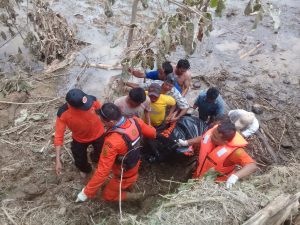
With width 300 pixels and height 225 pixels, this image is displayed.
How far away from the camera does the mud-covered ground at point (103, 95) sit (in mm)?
4363

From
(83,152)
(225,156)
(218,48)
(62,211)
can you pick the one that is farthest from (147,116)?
(218,48)

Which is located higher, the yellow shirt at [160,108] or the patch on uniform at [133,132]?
the patch on uniform at [133,132]

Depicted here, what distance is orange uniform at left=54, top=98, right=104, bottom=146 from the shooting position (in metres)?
3.98

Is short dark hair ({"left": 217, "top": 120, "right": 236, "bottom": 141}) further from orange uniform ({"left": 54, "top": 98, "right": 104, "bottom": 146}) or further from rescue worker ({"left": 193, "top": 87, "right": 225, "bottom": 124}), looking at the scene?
orange uniform ({"left": 54, "top": 98, "right": 104, "bottom": 146})

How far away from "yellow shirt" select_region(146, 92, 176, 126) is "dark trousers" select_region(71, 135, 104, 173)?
2.75ft

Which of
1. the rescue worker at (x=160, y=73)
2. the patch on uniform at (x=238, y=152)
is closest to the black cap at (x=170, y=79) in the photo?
the rescue worker at (x=160, y=73)

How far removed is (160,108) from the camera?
4.79 meters

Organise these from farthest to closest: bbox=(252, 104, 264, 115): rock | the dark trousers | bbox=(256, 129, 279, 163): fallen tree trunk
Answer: bbox=(252, 104, 264, 115): rock < bbox=(256, 129, 279, 163): fallen tree trunk < the dark trousers

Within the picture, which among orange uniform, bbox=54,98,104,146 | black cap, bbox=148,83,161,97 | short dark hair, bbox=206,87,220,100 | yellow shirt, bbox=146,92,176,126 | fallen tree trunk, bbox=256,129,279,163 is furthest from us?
fallen tree trunk, bbox=256,129,279,163

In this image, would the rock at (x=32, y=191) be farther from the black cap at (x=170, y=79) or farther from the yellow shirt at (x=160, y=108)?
the black cap at (x=170, y=79)

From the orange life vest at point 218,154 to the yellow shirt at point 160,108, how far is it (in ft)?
3.02

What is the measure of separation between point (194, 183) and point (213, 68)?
480cm

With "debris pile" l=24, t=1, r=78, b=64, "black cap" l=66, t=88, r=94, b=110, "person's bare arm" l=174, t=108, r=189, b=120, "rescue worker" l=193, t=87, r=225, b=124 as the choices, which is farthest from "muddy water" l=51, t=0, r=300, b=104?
"black cap" l=66, t=88, r=94, b=110

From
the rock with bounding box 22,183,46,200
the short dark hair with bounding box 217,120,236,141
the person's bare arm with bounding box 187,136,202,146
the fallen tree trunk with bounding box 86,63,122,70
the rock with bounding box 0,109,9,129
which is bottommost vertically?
the rock with bounding box 22,183,46,200
